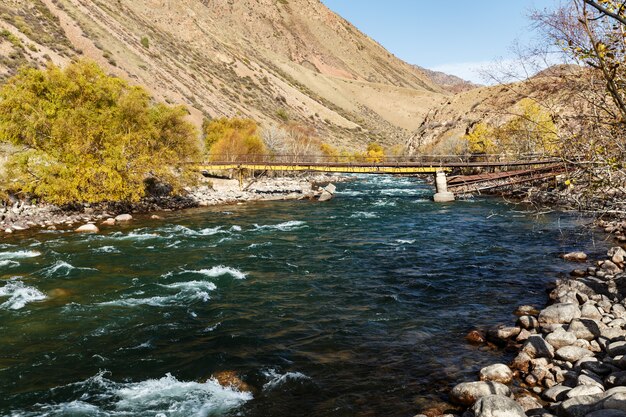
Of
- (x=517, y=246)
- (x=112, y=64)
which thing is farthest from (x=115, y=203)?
(x=112, y=64)

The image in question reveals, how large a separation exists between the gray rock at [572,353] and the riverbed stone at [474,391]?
6.23 feet

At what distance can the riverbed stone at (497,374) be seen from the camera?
8.66 metres

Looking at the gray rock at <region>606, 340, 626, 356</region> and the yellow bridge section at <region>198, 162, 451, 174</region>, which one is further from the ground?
the yellow bridge section at <region>198, 162, 451, 174</region>

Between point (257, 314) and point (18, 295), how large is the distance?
25.9ft

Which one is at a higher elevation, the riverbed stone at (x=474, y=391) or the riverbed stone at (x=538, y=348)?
the riverbed stone at (x=538, y=348)

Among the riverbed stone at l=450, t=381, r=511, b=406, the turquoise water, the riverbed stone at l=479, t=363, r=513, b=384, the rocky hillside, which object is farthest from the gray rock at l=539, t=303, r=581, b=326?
the rocky hillside

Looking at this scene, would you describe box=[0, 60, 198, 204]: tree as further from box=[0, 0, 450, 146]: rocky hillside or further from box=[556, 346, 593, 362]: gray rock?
box=[0, 0, 450, 146]: rocky hillside

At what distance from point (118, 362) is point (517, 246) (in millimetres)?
17570

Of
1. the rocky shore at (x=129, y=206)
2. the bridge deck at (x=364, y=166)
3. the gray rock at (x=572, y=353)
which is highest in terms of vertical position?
the bridge deck at (x=364, y=166)

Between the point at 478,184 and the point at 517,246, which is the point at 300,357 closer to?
the point at 517,246

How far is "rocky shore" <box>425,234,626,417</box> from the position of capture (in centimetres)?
696

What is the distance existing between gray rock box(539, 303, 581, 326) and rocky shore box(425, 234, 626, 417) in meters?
0.02

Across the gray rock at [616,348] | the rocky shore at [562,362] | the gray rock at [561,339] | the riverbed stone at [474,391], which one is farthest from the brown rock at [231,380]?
the gray rock at [616,348]

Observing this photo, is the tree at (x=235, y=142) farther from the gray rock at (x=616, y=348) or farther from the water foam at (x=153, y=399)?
the gray rock at (x=616, y=348)
